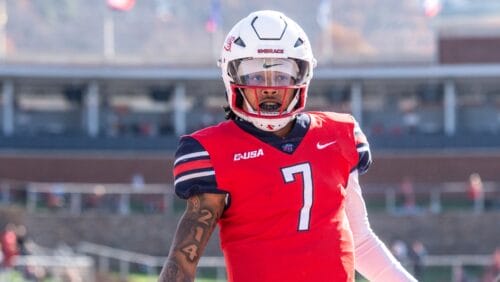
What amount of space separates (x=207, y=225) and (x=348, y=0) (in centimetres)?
7553

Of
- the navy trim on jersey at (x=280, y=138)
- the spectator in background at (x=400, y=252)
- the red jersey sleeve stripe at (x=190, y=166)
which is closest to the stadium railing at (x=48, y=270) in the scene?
the spectator in background at (x=400, y=252)

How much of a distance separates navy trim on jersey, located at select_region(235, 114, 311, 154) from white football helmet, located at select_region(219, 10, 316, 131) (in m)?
0.03

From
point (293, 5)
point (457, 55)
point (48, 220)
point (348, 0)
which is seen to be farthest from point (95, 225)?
point (348, 0)

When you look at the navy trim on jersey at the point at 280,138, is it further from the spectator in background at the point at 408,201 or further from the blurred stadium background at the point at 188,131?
the spectator in background at the point at 408,201

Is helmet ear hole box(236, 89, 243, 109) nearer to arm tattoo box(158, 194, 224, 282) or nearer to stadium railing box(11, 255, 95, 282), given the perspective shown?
arm tattoo box(158, 194, 224, 282)

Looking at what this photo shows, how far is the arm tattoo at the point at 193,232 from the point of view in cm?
460

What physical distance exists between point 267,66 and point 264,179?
38 cm

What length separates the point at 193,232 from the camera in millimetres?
4664

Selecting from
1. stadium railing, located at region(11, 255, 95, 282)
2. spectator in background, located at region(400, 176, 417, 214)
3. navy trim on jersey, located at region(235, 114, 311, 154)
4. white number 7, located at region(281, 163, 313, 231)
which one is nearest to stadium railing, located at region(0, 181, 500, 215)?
spectator in background, located at region(400, 176, 417, 214)

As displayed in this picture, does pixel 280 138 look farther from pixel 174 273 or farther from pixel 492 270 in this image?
pixel 492 270

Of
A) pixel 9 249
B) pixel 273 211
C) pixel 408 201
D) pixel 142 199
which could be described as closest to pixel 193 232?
pixel 273 211

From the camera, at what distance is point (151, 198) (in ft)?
118

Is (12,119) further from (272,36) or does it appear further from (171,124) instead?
(272,36)

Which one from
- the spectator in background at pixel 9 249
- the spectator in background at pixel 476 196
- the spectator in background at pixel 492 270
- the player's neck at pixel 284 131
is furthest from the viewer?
the spectator in background at pixel 476 196
